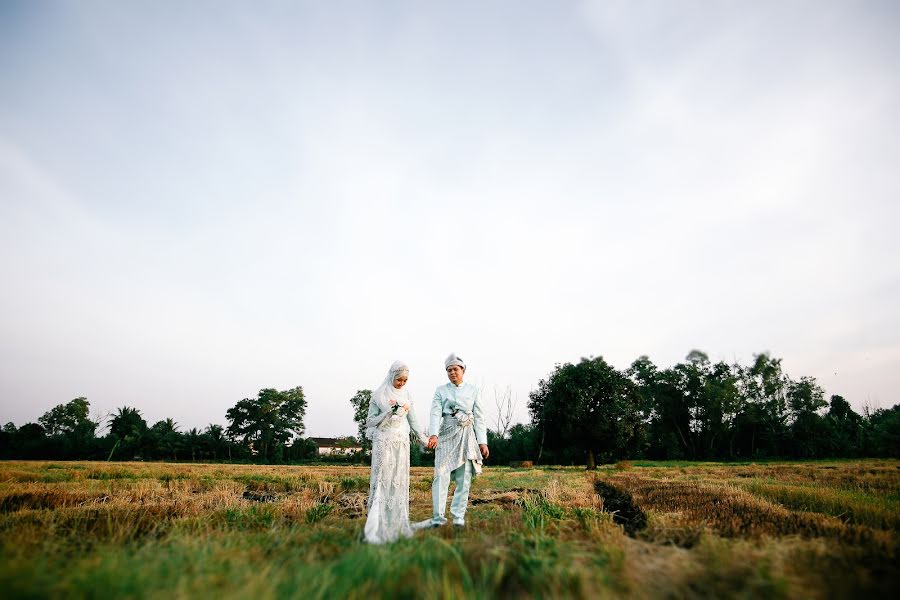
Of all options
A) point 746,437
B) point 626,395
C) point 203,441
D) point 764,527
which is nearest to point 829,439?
point 746,437

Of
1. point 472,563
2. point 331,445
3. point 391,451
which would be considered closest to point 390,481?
point 391,451

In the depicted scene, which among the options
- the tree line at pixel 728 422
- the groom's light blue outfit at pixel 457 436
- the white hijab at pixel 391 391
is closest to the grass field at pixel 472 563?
the groom's light blue outfit at pixel 457 436

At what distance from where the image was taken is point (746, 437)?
172 feet

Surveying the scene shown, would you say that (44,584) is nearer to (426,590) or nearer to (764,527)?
(426,590)

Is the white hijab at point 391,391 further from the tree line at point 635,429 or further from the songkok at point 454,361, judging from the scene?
the tree line at point 635,429

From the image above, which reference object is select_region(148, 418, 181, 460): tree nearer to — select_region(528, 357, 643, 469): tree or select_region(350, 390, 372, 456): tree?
select_region(350, 390, 372, 456): tree

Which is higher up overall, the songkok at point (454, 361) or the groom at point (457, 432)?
the songkok at point (454, 361)

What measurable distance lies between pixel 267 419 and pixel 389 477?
232 feet

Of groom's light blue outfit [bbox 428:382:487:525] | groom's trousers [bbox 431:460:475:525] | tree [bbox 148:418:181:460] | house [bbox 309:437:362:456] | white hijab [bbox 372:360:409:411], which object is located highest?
white hijab [bbox 372:360:409:411]

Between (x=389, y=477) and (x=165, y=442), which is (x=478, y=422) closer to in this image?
(x=389, y=477)

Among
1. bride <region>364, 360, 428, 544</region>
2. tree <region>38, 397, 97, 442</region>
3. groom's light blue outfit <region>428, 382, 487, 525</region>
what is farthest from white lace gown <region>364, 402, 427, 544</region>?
tree <region>38, 397, 97, 442</region>

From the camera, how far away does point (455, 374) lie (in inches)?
258

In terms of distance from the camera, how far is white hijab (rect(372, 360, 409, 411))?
19.5ft

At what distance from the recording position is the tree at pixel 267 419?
67188 millimetres
